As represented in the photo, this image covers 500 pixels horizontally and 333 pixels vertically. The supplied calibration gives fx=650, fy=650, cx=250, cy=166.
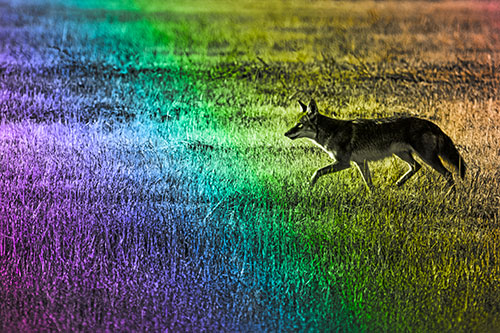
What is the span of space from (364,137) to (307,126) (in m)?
0.21

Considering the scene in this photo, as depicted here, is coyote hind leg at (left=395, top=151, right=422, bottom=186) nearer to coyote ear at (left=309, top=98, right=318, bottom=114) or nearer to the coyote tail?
the coyote tail

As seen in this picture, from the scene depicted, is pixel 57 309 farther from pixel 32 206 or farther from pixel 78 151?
pixel 78 151

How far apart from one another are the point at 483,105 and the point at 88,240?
1633 millimetres

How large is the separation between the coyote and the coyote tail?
0.01 meters

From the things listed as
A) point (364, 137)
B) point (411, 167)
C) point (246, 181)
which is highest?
point (364, 137)

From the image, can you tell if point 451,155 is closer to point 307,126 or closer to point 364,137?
point 364,137

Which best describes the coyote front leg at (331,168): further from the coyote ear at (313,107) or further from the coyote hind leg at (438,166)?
the coyote hind leg at (438,166)

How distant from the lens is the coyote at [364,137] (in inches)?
88.5

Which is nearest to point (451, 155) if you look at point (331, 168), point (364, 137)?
point (364, 137)

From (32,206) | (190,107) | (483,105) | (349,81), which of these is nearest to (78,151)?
(32,206)

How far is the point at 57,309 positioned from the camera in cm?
235

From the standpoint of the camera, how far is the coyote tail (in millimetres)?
2365

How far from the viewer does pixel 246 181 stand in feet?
8.03

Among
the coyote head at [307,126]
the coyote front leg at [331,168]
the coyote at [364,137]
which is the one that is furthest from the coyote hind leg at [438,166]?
the coyote head at [307,126]
